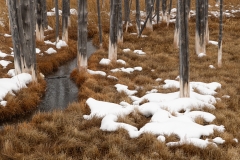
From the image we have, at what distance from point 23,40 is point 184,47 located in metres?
6.42

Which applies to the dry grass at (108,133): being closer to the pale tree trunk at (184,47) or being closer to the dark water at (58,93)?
the dark water at (58,93)

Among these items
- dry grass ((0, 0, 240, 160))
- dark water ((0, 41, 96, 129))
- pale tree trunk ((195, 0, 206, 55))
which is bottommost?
dark water ((0, 41, 96, 129))

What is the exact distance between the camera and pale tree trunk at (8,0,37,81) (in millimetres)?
10562

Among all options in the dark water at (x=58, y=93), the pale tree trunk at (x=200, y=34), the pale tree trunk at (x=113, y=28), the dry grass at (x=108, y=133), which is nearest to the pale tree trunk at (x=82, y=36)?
the dry grass at (x=108, y=133)

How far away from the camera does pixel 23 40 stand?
35.3ft

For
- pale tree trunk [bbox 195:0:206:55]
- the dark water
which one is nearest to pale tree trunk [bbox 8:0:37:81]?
the dark water

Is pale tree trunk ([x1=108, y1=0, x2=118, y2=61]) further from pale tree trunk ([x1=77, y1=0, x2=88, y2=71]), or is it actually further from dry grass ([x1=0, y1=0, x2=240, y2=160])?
pale tree trunk ([x1=77, y1=0, x2=88, y2=71])

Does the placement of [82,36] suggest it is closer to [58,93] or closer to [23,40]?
[23,40]

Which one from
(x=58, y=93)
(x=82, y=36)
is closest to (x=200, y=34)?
(x=82, y=36)

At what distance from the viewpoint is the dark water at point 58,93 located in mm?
9352

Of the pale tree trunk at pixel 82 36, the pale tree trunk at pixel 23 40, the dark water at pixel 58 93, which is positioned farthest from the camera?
the pale tree trunk at pixel 82 36

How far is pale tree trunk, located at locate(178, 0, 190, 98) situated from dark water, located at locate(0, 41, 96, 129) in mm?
4107

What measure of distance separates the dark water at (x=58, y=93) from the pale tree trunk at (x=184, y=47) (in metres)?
4.11

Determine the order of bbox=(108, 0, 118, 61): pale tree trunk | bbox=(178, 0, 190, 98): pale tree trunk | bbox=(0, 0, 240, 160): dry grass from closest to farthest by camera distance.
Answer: bbox=(0, 0, 240, 160): dry grass
bbox=(178, 0, 190, 98): pale tree trunk
bbox=(108, 0, 118, 61): pale tree trunk
